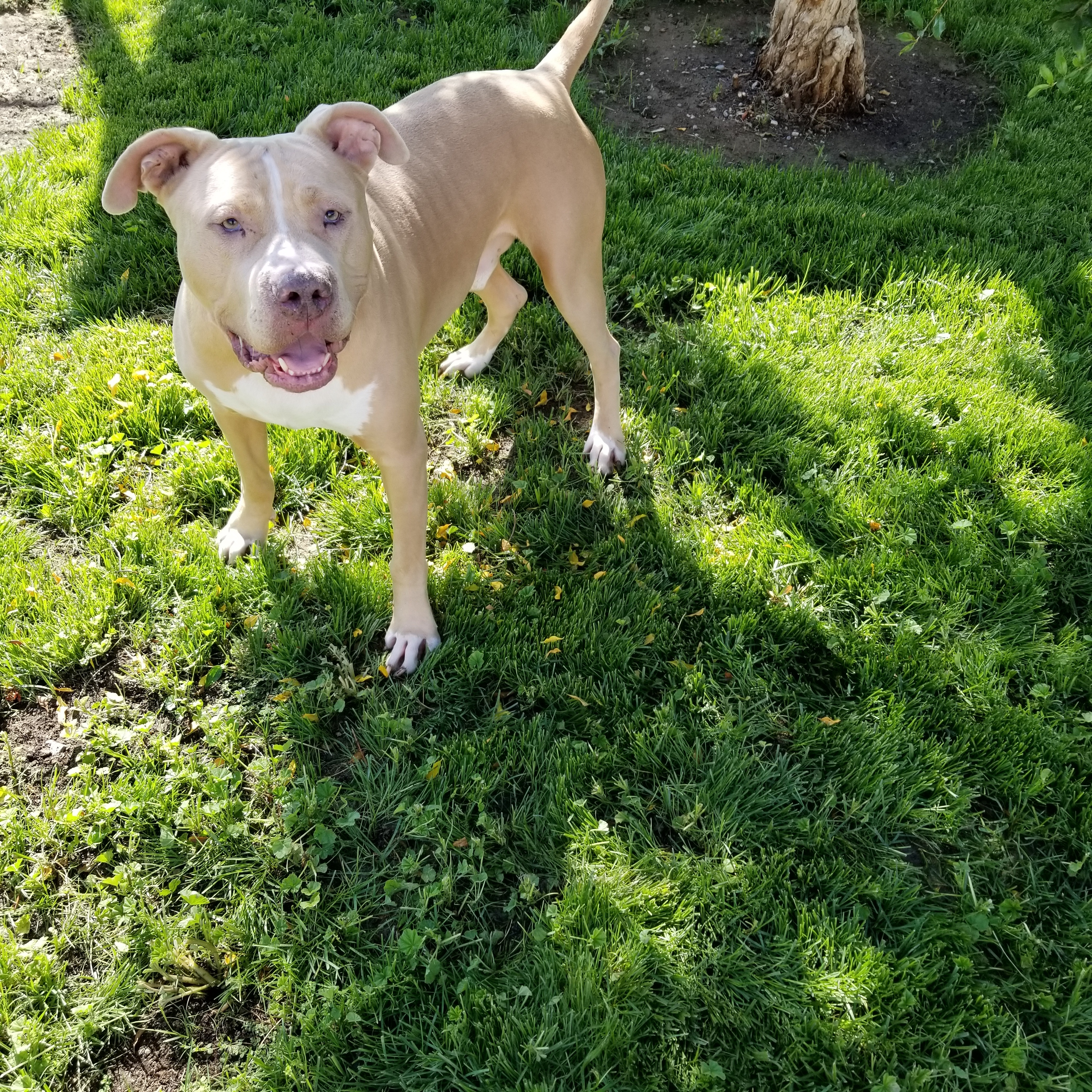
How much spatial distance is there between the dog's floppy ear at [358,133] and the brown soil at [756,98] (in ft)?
10.8

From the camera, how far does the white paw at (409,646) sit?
2.90 metres

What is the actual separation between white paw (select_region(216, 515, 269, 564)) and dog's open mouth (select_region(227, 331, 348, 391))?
1110 millimetres

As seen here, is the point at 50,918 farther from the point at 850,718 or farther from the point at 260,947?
the point at 850,718

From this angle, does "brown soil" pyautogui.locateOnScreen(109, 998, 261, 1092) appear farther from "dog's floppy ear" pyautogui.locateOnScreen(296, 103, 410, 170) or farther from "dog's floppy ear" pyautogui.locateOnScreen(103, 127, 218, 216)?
"dog's floppy ear" pyautogui.locateOnScreen(296, 103, 410, 170)

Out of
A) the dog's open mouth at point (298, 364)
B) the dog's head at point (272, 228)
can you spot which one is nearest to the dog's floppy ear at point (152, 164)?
the dog's head at point (272, 228)

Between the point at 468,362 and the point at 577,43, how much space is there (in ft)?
4.42

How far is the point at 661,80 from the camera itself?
224 inches

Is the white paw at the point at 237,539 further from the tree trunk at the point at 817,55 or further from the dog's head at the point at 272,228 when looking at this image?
the tree trunk at the point at 817,55

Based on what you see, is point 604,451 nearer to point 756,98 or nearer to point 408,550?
point 408,550

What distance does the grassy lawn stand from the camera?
2191 mm

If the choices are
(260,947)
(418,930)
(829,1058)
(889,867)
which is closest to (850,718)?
(889,867)

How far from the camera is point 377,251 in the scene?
254 cm

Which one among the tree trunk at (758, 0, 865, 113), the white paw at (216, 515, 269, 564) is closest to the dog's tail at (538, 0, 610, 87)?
the white paw at (216, 515, 269, 564)

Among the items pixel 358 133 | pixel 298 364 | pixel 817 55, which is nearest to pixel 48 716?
pixel 298 364
